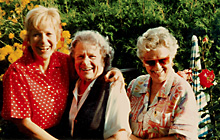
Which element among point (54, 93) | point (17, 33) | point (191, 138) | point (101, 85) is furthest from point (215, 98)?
point (17, 33)

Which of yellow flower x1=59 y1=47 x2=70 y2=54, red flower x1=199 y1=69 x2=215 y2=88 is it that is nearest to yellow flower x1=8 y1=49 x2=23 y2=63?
yellow flower x1=59 y1=47 x2=70 y2=54

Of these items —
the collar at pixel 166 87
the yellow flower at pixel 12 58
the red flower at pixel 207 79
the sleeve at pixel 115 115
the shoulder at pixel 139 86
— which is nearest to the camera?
the sleeve at pixel 115 115

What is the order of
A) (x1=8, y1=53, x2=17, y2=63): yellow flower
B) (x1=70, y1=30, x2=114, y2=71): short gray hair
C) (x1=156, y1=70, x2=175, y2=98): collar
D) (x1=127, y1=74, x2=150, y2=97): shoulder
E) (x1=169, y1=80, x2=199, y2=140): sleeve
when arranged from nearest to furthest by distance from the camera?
(x1=70, y1=30, x2=114, y2=71): short gray hair < (x1=169, y1=80, x2=199, y2=140): sleeve < (x1=156, y1=70, x2=175, y2=98): collar < (x1=127, y1=74, x2=150, y2=97): shoulder < (x1=8, y1=53, x2=17, y2=63): yellow flower

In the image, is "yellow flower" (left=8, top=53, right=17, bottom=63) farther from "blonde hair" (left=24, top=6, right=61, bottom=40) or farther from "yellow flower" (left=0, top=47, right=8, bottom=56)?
"blonde hair" (left=24, top=6, right=61, bottom=40)

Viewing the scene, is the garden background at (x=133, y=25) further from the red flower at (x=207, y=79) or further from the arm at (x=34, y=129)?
the arm at (x=34, y=129)

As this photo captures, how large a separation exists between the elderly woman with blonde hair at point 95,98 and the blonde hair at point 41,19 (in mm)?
203

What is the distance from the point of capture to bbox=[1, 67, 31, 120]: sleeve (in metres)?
2.14

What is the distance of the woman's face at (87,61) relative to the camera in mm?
2203

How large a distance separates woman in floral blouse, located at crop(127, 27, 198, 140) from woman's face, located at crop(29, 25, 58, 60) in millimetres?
782

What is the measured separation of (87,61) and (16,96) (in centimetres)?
55

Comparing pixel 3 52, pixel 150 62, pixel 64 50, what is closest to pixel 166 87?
pixel 150 62

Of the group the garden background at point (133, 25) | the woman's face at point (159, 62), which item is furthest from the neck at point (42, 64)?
the garden background at point (133, 25)

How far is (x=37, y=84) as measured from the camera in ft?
7.29

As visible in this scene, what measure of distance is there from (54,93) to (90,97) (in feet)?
0.89
